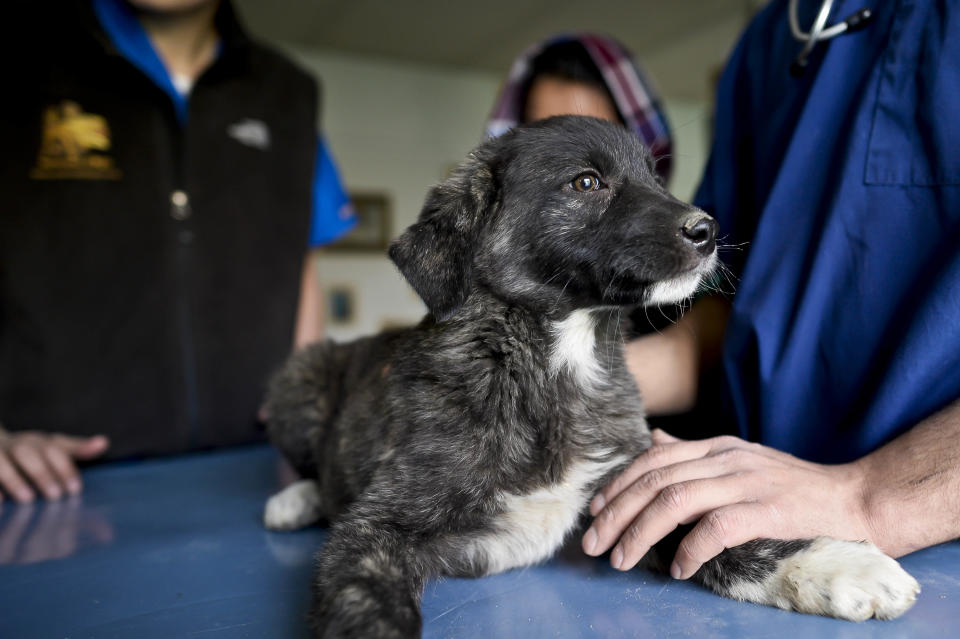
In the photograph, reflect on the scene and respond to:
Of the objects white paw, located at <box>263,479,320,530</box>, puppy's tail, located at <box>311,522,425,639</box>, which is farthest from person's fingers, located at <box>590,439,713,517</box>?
white paw, located at <box>263,479,320,530</box>

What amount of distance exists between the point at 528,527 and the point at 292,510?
65 centimetres

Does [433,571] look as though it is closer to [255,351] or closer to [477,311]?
[477,311]

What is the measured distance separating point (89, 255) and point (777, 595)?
2447mm

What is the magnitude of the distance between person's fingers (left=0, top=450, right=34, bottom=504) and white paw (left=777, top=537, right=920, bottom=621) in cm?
198

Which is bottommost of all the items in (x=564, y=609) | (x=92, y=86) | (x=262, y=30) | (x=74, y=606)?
(x=74, y=606)

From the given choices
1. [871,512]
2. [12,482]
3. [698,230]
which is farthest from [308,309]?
[871,512]

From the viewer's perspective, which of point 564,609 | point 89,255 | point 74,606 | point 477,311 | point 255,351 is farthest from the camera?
point 255,351

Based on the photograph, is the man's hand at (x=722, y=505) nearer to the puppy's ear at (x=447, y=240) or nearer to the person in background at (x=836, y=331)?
the person in background at (x=836, y=331)

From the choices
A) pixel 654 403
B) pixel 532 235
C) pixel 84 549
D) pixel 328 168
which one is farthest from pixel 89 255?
pixel 654 403

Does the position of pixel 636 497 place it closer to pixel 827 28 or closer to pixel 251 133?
pixel 827 28

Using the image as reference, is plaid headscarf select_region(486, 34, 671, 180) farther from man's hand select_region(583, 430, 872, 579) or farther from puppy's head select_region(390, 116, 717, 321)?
man's hand select_region(583, 430, 872, 579)

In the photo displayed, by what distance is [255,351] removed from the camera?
9.04 ft

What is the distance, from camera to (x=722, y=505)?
3.82 ft

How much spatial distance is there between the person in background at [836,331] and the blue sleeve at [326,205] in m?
1.78
